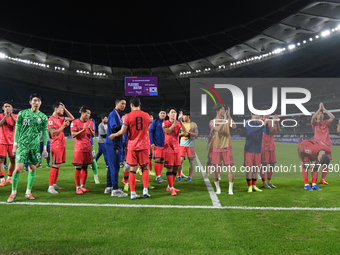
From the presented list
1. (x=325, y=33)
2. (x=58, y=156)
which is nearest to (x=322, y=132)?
(x=58, y=156)

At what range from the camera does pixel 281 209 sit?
3.95m

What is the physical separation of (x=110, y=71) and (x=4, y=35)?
1499cm

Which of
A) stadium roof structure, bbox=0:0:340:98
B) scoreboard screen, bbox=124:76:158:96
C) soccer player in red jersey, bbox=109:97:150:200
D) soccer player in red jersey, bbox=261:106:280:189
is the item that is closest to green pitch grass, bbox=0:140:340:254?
soccer player in red jersey, bbox=109:97:150:200

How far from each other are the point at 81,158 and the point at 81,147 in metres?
0.28

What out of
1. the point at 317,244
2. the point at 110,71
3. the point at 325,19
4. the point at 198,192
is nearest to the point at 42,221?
the point at 198,192

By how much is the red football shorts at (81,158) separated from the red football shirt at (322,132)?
21.5 feet

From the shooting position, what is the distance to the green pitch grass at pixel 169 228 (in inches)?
99.9

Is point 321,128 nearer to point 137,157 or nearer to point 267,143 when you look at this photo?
point 267,143

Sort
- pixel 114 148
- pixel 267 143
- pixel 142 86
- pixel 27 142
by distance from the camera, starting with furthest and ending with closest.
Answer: pixel 142 86, pixel 267 143, pixel 114 148, pixel 27 142

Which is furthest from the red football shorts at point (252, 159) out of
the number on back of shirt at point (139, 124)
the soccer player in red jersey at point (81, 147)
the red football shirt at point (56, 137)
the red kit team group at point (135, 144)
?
the red football shirt at point (56, 137)

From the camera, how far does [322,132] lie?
616cm

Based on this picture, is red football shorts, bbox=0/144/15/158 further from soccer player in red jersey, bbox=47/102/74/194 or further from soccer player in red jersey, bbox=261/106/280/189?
soccer player in red jersey, bbox=261/106/280/189

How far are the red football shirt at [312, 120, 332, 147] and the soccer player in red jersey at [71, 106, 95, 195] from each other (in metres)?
6.56

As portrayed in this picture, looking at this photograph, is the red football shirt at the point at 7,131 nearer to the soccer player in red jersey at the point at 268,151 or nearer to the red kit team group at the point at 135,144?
the red kit team group at the point at 135,144
